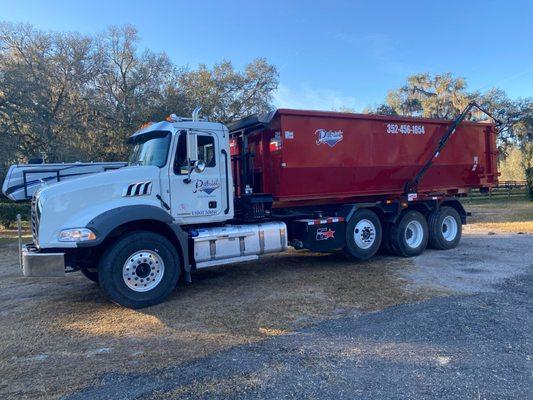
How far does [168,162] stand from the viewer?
7.23 meters

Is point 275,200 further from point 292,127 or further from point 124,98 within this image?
point 124,98

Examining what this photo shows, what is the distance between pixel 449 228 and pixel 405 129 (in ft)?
10.6

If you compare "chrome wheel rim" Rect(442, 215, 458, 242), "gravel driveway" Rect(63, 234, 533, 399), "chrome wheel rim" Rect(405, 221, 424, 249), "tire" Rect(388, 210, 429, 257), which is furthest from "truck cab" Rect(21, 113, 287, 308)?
"chrome wheel rim" Rect(442, 215, 458, 242)

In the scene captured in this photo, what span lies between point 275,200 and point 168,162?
2290 millimetres

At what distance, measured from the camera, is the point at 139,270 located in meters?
6.68

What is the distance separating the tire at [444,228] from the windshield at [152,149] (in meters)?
7.09

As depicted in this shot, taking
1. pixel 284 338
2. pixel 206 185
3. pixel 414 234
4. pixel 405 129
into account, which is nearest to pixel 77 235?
pixel 206 185

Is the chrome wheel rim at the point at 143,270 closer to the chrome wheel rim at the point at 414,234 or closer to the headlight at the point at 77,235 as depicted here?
the headlight at the point at 77,235

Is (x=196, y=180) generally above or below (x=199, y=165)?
below

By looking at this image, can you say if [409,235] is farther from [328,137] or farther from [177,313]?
[177,313]

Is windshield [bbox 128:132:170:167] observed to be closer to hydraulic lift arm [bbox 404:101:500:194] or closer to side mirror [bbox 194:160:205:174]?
side mirror [bbox 194:160:205:174]

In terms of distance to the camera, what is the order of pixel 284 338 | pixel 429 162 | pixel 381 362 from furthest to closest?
1. pixel 429 162
2. pixel 284 338
3. pixel 381 362

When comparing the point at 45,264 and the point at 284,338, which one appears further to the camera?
the point at 45,264

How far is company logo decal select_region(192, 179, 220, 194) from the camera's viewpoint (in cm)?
754
